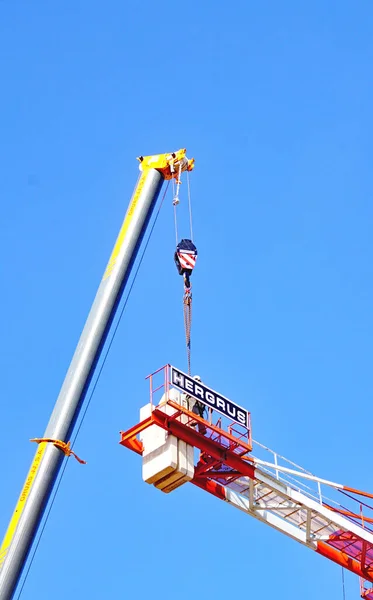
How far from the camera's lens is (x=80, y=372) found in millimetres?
51969

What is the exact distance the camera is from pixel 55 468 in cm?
5034

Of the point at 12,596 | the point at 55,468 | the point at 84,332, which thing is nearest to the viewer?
the point at 12,596

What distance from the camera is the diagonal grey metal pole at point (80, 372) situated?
47.9 meters

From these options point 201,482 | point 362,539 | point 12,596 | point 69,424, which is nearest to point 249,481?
point 201,482

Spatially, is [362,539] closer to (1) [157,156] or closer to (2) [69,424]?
(2) [69,424]

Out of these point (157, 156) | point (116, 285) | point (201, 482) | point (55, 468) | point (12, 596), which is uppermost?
point (157, 156)

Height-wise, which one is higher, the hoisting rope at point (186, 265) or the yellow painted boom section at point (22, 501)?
the hoisting rope at point (186, 265)

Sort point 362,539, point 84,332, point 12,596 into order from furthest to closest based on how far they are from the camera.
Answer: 1. point 362,539
2. point 84,332
3. point 12,596

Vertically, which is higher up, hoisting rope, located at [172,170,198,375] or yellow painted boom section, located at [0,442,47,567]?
hoisting rope, located at [172,170,198,375]

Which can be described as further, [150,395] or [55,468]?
[150,395]

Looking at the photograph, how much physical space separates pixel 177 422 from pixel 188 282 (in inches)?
316

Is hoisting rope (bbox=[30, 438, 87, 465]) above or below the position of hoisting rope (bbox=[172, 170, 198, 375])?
below

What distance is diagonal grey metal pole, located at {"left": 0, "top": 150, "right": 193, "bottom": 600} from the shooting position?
157 feet

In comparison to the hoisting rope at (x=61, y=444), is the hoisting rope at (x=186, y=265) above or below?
above
